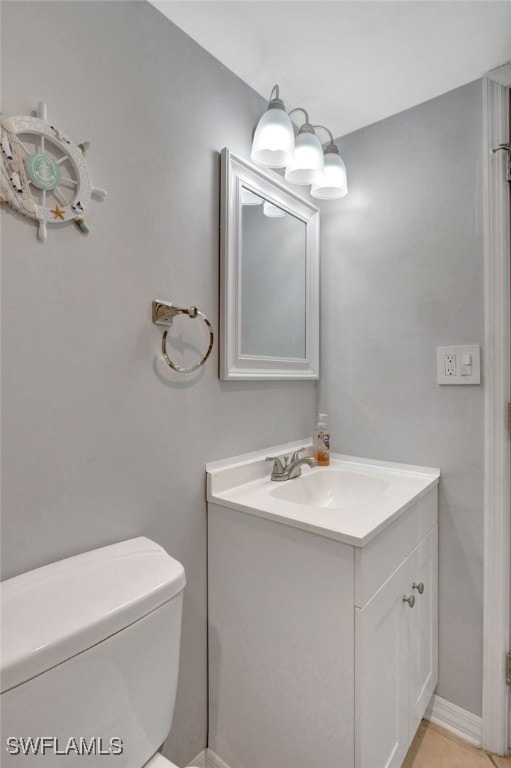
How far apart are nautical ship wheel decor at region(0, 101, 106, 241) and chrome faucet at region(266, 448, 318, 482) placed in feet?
2.94

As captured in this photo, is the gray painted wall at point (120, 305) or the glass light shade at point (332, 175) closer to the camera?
the gray painted wall at point (120, 305)

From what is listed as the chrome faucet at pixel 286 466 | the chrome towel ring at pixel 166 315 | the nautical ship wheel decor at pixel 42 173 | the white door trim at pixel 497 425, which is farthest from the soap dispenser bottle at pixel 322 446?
the nautical ship wheel decor at pixel 42 173

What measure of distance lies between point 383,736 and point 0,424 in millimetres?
1170

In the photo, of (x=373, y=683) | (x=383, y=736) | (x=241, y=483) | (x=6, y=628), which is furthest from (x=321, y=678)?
(x=6, y=628)

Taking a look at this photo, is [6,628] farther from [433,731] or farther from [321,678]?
[433,731]

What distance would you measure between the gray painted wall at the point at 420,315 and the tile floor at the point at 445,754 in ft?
0.38

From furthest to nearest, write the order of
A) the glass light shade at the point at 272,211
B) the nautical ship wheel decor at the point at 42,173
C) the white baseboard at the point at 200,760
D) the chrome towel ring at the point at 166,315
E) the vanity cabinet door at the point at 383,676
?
1. the glass light shade at the point at 272,211
2. the white baseboard at the point at 200,760
3. the chrome towel ring at the point at 166,315
4. the vanity cabinet door at the point at 383,676
5. the nautical ship wheel decor at the point at 42,173

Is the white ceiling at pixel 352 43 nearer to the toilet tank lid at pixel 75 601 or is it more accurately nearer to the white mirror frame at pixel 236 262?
the white mirror frame at pixel 236 262

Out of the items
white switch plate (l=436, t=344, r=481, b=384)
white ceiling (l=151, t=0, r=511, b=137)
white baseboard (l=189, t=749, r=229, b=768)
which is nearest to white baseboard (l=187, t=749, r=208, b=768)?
white baseboard (l=189, t=749, r=229, b=768)

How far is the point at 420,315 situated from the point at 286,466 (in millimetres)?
742

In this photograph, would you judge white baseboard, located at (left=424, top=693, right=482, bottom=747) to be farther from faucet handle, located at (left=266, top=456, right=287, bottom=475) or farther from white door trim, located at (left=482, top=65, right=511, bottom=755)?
faucet handle, located at (left=266, top=456, right=287, bottom=475)

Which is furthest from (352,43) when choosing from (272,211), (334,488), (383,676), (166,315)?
(383,676)

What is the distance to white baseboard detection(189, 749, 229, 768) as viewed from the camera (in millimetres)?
1116

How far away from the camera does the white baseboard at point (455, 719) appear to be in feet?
4.15
